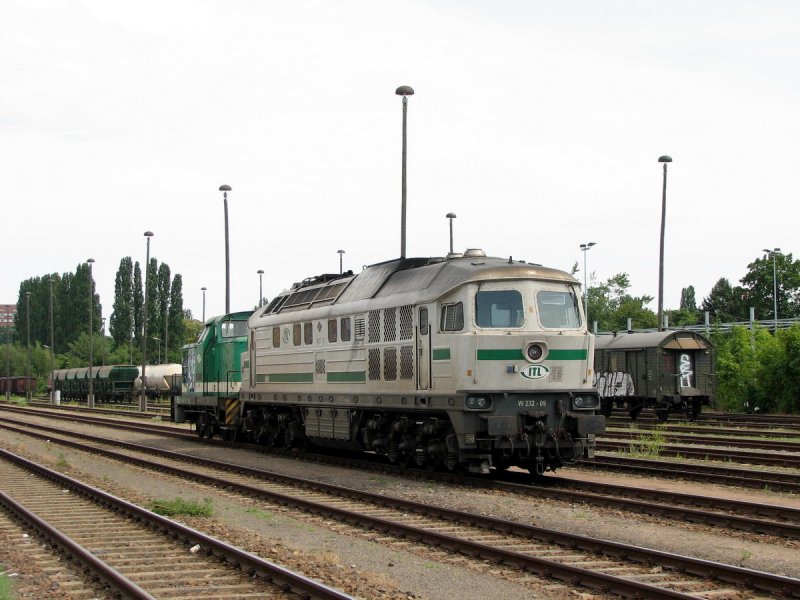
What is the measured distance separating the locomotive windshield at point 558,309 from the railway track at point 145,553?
711 cm

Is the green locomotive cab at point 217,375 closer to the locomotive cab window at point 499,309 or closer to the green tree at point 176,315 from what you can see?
the locomotive cab window at point 499,309

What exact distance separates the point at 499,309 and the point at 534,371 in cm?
116

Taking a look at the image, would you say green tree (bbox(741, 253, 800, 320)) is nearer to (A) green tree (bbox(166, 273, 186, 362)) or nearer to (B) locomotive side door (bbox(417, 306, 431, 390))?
(A) green tree (bbox(166, 273, 186, 362))

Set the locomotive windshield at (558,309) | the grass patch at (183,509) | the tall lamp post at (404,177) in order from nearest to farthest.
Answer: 1. the grass patch at (183,509)
2. the locomotive windshield at (558,309)
3. the tall lamp post at (404,177)

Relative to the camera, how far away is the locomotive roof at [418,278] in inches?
644

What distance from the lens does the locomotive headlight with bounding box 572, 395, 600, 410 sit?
16.4 metres

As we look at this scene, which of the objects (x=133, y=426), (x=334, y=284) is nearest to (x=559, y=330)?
(x=334, y=284)

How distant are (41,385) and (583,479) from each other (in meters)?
94.1

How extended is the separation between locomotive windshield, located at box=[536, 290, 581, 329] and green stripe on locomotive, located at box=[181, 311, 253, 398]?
12.9 meters

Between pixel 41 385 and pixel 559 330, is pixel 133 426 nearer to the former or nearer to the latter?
pixel 559 330

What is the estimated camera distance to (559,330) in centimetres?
1647

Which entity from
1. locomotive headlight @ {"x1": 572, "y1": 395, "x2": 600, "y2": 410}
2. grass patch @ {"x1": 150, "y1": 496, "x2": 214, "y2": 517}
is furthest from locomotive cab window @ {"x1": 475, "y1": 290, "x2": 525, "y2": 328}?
grass patch @ {"x1": 150, "y1": 496, "x2": 214, "y2": 517}

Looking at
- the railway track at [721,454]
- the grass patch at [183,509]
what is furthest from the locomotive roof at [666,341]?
the grass patch at [183,509]

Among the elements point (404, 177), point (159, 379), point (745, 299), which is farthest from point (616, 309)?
point (404, 177)
